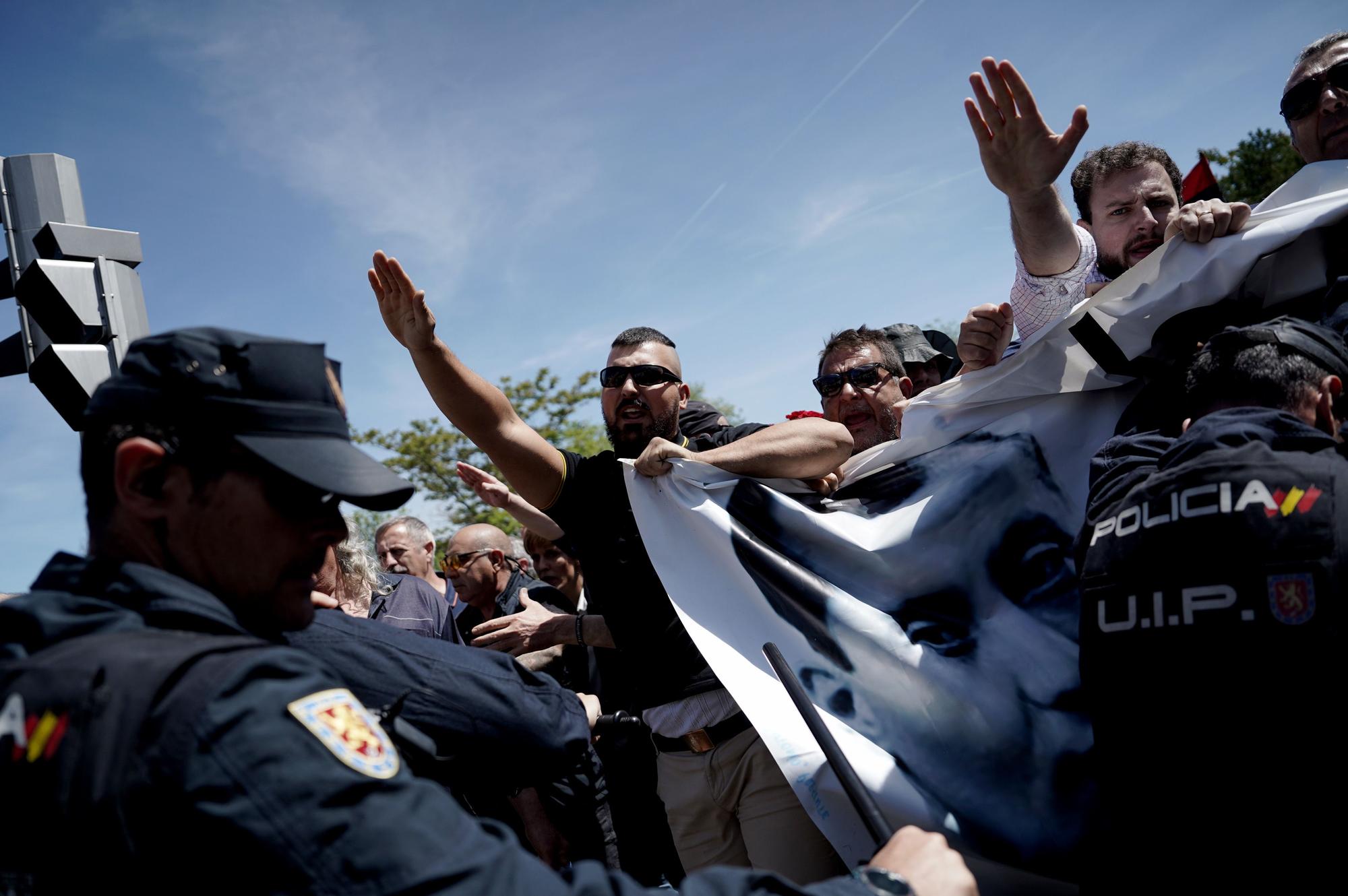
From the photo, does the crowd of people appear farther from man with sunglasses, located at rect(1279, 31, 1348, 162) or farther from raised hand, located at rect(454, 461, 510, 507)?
raised hand, located at rect(454, 461, 510, 507)

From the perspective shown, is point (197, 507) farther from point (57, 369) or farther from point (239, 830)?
point (57, 369)

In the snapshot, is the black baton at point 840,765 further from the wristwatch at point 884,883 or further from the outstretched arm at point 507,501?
the outstretched arm at point 507,501

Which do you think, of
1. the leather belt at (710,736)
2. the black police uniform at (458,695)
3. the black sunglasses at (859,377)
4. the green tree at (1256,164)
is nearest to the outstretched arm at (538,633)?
the leather belt at (710,736)

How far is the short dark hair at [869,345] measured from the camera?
13.1 feet

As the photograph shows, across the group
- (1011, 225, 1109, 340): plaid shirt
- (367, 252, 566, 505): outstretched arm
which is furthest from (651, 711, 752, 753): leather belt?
(1011, 225, 1109, 340): plaid shirt

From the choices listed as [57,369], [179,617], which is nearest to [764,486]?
[179,617]

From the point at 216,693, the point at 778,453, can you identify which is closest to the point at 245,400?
the point at 216,693

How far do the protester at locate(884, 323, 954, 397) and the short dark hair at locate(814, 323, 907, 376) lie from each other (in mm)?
422

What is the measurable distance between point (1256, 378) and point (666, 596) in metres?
1.92

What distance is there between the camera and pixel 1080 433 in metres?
3.01

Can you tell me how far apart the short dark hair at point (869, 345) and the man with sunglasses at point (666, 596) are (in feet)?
2.70

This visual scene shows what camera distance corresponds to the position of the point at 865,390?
12.9 feet

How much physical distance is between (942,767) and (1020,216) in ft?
5.76

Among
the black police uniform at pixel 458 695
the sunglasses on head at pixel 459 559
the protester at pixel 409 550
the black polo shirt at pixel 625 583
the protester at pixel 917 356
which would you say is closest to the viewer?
the black police uniform at pixel 458 695
